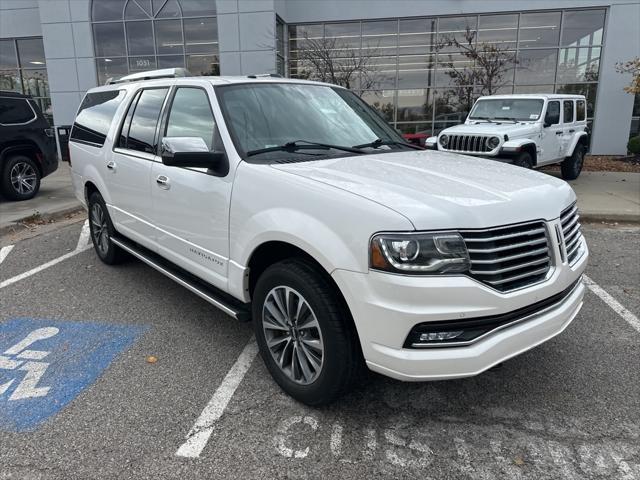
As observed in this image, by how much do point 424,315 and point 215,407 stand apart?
1488 millimetres

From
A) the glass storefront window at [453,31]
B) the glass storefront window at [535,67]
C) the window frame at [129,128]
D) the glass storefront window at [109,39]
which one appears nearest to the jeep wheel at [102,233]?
the window frame at [129,128]

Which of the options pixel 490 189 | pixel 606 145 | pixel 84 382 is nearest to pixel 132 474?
pixel 84 382

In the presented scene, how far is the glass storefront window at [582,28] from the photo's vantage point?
17406 mm

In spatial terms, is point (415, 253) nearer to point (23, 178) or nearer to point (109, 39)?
point (23, 178)

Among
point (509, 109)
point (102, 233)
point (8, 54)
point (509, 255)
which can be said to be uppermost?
point (8, 54)

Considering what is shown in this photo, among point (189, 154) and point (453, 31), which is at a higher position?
point (453, 31)

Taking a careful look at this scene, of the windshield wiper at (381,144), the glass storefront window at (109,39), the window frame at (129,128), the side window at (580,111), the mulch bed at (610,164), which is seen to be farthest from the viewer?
the glass storefront window at (109,39)

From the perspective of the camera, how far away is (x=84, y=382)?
3.35 m

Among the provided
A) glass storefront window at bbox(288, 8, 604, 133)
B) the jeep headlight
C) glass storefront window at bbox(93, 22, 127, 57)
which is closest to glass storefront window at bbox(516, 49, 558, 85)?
glass storefront window at bbox(288, 8, 604, 133)

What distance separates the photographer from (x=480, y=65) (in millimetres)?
17938

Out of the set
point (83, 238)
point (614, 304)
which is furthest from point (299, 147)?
point (83, 238)

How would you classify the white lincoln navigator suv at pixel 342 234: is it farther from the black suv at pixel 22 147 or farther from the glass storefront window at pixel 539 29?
the glass storefront window at pixel 539 29

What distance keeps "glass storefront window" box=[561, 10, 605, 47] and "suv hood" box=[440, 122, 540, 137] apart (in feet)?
29.6

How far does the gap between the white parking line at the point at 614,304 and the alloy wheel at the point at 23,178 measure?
9.58 meters
